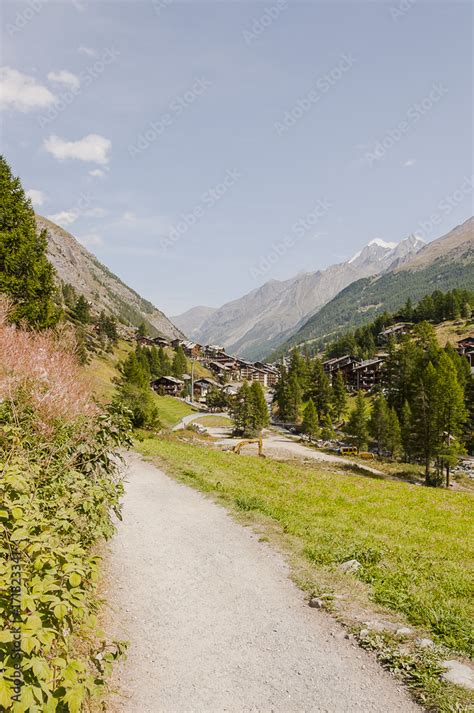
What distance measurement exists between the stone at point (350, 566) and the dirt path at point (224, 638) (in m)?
1.37

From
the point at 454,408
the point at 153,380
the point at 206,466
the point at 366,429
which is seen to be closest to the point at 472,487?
the point at 454,408

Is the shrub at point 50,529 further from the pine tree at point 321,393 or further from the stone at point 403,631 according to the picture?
the pine tree at point 321,393

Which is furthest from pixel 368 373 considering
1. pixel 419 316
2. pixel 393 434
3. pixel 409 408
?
pixel 409 408

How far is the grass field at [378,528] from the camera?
831 cm

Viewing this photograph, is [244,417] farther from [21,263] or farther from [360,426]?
[21,263]

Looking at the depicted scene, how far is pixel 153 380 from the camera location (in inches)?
5271

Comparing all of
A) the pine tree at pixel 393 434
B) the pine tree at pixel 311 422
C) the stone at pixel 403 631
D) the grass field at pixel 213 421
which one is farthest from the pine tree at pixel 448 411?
the grass field at pixel 213 421

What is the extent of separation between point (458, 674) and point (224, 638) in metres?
3.58

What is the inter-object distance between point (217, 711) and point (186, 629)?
6.47 ft

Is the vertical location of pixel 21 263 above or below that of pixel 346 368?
above

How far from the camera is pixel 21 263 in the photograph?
92.4 feet

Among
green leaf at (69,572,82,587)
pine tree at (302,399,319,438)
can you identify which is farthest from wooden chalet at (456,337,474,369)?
green leaf at (69,572,82,587)

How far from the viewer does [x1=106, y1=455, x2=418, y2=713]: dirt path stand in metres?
5.77

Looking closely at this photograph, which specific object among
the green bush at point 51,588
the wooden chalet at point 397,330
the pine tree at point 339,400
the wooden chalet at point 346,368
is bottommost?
the pine tree at point 339,400
